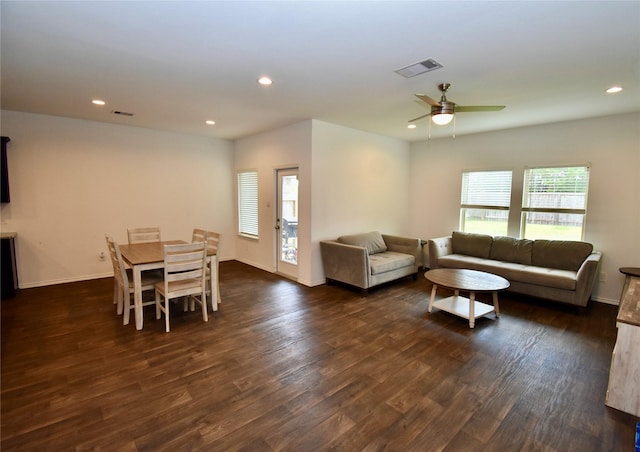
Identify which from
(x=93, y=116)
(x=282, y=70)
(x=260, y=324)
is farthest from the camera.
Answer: (x=93, y=116)

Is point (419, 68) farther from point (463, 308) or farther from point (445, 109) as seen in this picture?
point (463, 308)

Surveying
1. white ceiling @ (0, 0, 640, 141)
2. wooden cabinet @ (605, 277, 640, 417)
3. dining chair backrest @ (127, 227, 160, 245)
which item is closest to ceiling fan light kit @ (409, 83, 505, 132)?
white ceiling @ (0, 0, 640, 141)

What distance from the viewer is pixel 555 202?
4.78 metres

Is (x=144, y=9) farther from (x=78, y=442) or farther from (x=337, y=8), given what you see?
(x=78, y=442)

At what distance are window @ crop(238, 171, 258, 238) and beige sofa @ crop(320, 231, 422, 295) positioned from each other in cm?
191

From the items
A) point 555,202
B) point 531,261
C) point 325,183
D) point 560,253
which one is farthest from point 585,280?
point 325,183

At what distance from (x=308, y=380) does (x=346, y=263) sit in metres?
2.34

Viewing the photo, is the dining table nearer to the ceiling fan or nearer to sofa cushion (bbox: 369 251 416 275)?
sofa cushion (bbox: 369 251 416 275)

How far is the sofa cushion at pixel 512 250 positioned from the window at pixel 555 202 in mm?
349

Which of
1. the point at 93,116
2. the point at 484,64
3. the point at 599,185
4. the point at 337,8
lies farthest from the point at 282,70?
the point at 599,185

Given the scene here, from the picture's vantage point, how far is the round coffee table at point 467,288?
348 cm

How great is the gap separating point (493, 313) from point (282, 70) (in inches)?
150

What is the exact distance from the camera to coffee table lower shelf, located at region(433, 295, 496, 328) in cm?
355

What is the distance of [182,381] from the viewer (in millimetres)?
2447
